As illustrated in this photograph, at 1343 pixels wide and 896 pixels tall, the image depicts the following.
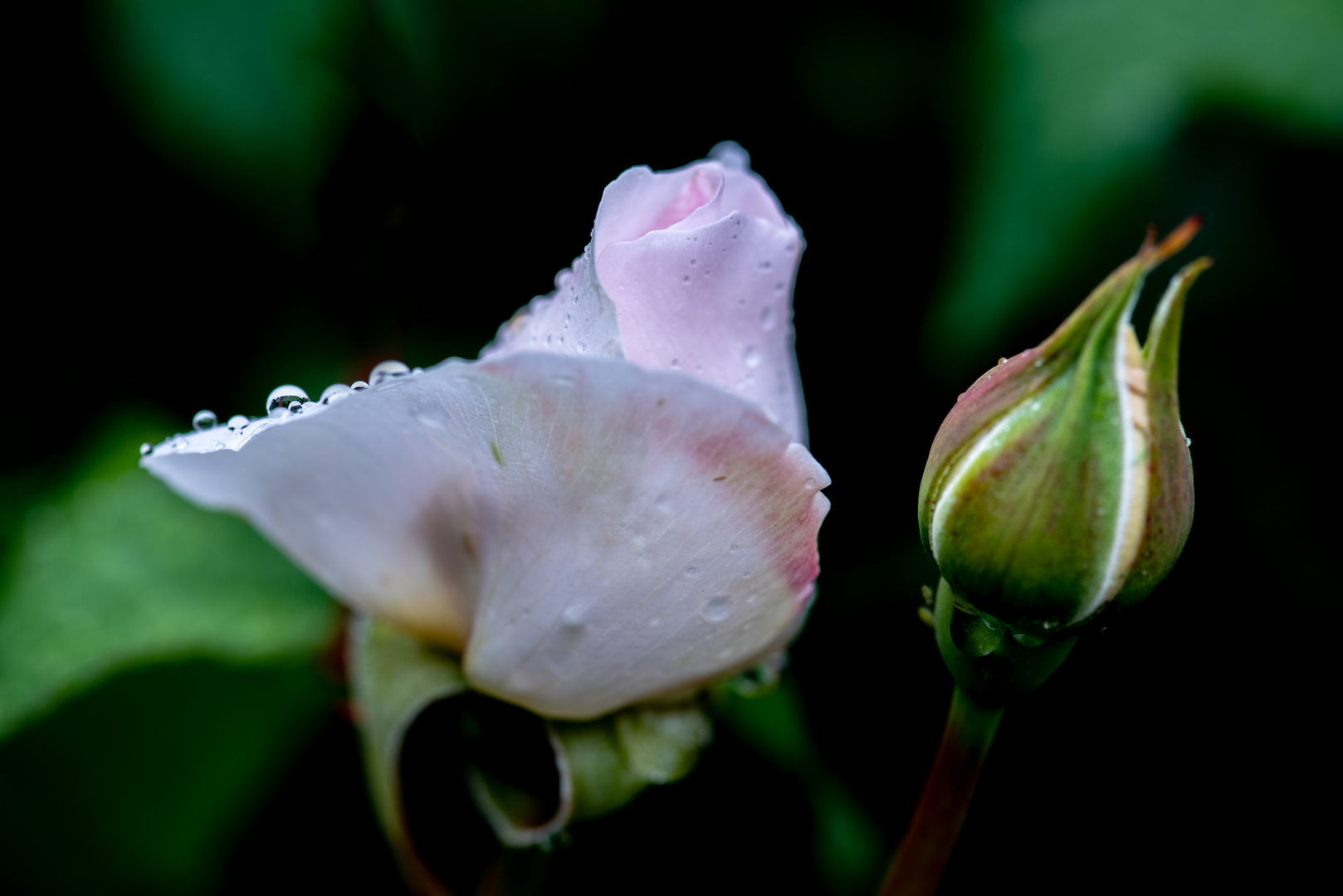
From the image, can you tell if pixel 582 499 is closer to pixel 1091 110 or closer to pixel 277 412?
pixel 277 412

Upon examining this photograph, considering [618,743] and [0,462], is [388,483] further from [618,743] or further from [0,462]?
[0,462]

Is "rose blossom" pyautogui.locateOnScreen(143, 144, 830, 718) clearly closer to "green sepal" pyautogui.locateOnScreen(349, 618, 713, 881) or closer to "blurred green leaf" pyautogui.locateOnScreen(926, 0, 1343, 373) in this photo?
"green sepal" pyautogui.locateOnScreen(349, 618, 713, 881)

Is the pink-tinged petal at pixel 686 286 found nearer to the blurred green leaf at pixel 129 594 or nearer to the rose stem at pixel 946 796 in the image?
the rose stem at pixel 946 796

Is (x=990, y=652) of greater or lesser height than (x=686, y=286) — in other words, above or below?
below

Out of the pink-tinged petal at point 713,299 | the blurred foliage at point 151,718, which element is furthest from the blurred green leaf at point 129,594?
the pink-tinged petal at point 713,299

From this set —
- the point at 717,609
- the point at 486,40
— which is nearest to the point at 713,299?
the point at 717,609

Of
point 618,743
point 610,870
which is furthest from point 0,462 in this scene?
point 618,743

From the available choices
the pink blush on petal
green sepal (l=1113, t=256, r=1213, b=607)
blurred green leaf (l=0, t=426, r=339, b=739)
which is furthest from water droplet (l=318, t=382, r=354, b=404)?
blurred green leaf (l=0, t=426, r=339, b=739)
